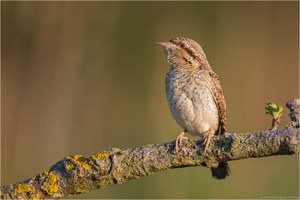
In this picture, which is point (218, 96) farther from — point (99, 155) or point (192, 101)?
point (99, 155)

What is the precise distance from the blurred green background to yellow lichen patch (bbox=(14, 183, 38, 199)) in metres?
3.15

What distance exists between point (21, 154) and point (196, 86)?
2.77m

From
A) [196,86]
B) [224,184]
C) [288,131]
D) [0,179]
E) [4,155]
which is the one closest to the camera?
[288,131]

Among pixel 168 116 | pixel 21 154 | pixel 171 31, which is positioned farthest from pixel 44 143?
pixel 171 31

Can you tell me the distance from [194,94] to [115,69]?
2.93 m

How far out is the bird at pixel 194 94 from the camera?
3521 mm

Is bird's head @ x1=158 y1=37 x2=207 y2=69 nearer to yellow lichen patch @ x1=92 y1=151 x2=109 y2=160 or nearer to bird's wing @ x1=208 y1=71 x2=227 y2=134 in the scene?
bird's wing @ x1=208 y1=71 x2=227 y2=134

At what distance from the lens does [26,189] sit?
2.49 metres

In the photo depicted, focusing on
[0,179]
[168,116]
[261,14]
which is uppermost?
[261,14]

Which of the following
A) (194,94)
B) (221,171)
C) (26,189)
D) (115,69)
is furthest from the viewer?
(115,69)

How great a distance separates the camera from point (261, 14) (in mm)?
6352

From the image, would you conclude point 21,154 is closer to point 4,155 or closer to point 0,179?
point 4,155

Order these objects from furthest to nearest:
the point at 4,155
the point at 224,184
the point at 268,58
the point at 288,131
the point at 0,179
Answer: the point at 268,58, the point at 4,155, the point at 0,179, the point at 224,184, the point at 288,131

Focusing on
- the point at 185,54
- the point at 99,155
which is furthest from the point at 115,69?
the point at 99,155
